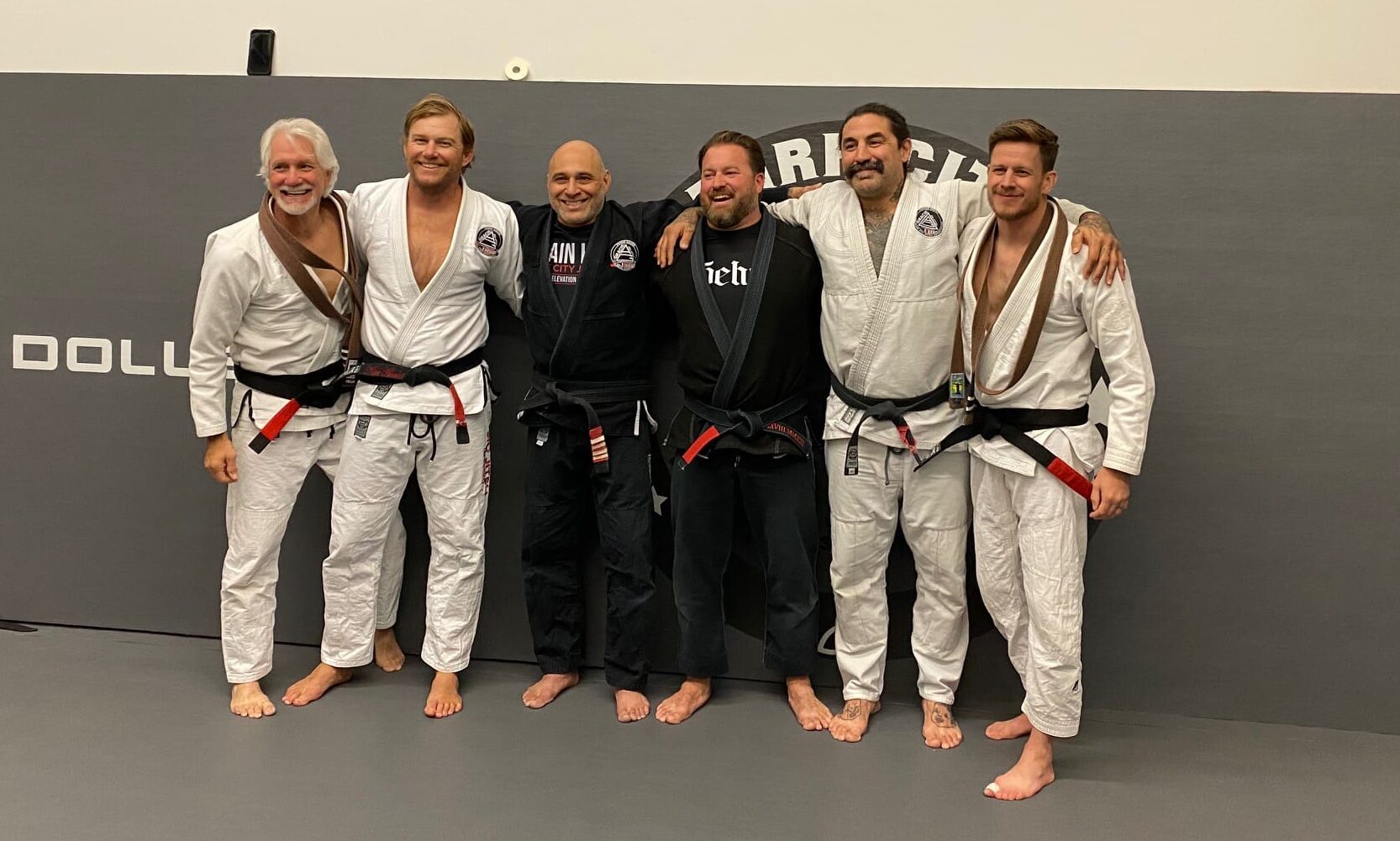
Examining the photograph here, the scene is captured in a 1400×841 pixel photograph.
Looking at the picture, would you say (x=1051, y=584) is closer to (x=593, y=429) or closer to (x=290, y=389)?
(x=593, y=429)

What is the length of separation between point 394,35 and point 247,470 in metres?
1.21

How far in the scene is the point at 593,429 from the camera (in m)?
2.54

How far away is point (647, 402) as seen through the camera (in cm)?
266

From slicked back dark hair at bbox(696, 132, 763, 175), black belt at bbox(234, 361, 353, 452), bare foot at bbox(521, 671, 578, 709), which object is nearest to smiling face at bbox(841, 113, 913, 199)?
slicked back dark hair at bbox(696, 132, 763, 175)

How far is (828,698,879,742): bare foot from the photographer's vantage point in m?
2.47

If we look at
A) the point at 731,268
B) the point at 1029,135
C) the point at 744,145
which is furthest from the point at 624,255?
the point at 1029,135

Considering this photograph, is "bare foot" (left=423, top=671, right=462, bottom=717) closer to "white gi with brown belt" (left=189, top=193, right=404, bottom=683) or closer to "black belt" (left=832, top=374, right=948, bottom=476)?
"white gi with brown belt" (left=189, top=193, right=404, bottom=683)

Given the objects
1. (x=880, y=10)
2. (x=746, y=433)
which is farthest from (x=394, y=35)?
(x=746, y=433)

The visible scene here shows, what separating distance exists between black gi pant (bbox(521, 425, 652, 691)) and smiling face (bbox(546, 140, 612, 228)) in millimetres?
511

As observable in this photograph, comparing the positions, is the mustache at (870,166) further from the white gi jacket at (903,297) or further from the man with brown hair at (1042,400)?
the man with brown hair at (1042,400)

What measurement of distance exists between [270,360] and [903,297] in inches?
57.8

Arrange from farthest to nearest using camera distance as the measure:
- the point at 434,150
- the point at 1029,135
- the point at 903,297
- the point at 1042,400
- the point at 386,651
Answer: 1. the point at 386,651
2. the point at 434,150
3. the point at 903,297
4. the point at 1042,400
5. the point at 1029,135

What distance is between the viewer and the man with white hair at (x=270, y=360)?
2477 millimetres

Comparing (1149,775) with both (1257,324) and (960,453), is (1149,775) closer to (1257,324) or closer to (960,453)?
(960,453)
